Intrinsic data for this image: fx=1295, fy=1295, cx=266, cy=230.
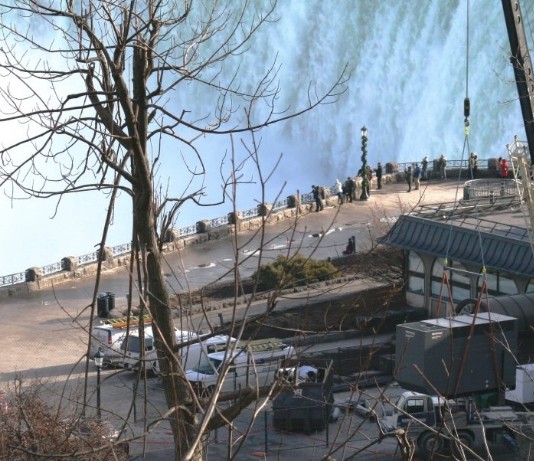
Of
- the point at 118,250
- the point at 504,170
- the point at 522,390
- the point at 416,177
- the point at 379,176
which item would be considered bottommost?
the point at 522,390

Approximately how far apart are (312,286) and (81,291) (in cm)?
619

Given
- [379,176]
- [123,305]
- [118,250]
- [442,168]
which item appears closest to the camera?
[123,305]

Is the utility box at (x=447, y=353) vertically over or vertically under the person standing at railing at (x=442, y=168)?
under

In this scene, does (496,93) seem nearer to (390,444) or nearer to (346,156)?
(346,156)

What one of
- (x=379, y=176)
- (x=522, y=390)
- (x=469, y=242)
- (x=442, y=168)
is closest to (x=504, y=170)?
(x=442, y=168)

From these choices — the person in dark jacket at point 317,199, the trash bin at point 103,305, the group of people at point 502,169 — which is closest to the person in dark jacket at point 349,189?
the person in dark jacket at point 317,199

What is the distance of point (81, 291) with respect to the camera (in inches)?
1323

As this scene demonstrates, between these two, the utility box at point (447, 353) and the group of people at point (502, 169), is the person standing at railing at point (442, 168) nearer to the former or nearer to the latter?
the group of people at point (502, 169)

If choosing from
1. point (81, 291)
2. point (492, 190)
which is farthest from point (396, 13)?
point (81, 291)

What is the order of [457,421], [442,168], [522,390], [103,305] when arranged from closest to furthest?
[457,421] < [522,390] < [103,305] < [442,168]

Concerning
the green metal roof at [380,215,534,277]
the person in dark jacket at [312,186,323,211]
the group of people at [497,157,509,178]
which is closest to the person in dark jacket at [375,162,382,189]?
the person in dark jacket at [312,186,323,211]

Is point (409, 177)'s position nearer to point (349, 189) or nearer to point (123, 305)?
point (349, 189)

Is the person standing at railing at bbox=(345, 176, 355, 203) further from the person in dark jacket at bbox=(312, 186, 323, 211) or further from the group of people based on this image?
the group of people

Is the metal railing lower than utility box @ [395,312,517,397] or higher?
higher
